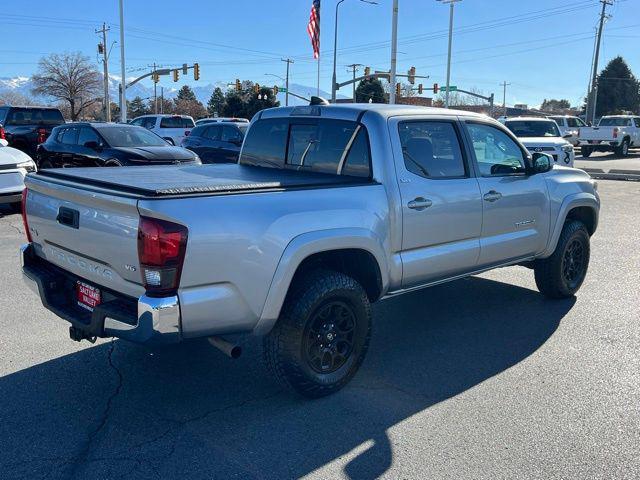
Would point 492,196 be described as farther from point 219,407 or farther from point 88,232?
point 88,232

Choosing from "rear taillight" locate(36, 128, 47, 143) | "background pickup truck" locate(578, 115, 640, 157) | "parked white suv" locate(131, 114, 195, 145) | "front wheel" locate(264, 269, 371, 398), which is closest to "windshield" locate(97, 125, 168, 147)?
"rear taillight" locate(36, 128, 47, 143)

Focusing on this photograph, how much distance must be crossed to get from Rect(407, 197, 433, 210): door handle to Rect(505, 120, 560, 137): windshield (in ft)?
47.0

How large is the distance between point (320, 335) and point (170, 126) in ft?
67.1

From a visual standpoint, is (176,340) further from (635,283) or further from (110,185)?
(635,283)

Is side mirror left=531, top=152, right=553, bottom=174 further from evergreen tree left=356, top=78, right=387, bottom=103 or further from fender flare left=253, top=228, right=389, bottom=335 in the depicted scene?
evergreen tree left=356, top=78, right=387, bottom=103

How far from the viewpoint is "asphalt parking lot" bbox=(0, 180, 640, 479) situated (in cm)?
314

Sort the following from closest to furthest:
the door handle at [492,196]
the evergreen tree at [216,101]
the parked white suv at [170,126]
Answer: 1. the door handle at [492,196]
2. the parked white suv at [170,126]
3. the evergreen tree at [216,101]

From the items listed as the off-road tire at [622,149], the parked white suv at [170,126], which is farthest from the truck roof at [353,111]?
the off-road tire at [622,149]

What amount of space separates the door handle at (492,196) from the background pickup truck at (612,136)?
84.1 feet

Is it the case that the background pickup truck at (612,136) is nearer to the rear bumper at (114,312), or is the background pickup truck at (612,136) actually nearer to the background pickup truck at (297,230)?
the background pickup truck at (297,230)

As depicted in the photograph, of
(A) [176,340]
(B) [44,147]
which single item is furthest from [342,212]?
(B) [44,147]

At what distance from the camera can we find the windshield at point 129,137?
11875 mm

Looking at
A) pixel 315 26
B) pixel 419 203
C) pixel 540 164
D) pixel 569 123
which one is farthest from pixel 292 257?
pixel 569 123

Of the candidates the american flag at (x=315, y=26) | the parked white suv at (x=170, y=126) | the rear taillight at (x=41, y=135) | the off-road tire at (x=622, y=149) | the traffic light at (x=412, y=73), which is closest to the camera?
the rear taillight at (x=41, y=135)
